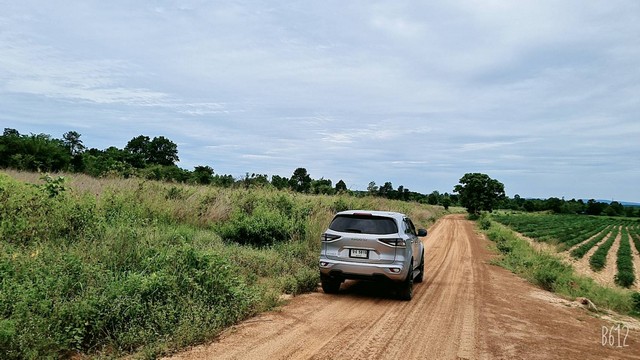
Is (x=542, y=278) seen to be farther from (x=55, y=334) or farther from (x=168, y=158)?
(x=168, y=158)

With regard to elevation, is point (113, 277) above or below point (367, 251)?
below

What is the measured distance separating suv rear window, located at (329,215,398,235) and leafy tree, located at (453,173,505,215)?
70678 mm

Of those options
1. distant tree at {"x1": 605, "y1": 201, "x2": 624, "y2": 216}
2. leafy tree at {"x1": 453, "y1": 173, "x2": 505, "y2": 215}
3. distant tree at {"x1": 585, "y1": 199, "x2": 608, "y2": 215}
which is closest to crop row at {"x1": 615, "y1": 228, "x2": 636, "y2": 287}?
leafy tree at {"x1": 453, "y1": 173, "x2": 505, "y2": 215}

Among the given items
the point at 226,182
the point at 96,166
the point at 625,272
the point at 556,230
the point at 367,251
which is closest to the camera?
the point at 367,251

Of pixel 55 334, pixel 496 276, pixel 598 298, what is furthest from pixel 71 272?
pixel 598 298

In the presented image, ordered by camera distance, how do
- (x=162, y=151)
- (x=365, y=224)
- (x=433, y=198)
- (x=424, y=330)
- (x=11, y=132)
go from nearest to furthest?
(x=424, y=330)
(x=365, y=224)
(x=11, y=132)
(x=162, y=151)
(x=433, y=198)

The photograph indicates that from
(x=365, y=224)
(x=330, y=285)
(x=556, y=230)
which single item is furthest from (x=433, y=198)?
(x=365, y=224)

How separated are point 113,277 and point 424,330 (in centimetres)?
534

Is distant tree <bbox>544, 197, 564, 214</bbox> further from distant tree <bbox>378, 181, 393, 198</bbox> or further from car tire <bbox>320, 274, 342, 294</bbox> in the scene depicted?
car tire <bbox>320, 274, 342, 294</bbox>

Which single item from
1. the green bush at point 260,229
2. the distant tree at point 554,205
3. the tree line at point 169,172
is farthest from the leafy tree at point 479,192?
the distant tree at point 554,205

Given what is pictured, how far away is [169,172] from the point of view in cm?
3412

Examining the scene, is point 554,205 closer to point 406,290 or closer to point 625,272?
point 625,272

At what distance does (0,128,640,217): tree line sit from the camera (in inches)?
857

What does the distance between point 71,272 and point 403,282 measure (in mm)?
6434
